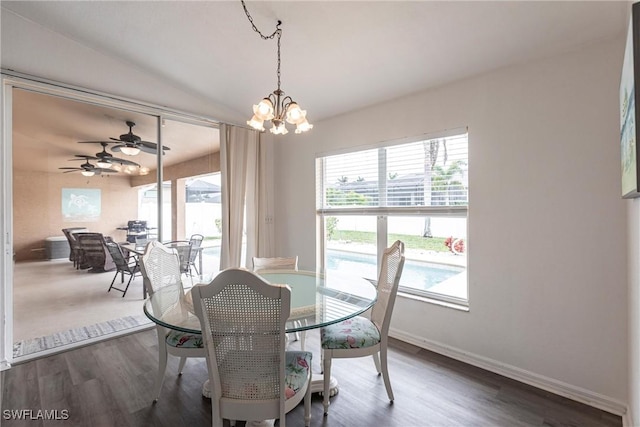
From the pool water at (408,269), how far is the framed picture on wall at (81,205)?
2.64 metres

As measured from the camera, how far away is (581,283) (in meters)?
1.96

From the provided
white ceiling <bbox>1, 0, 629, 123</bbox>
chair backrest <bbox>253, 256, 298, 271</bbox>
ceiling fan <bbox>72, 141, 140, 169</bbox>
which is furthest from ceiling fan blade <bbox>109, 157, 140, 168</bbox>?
chair backrest <bbox>253, 256, 298, 271</bbox>

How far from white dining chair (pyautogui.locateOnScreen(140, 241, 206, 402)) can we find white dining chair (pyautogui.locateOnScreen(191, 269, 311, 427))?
1.31 ft

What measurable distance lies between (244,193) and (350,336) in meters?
2.56

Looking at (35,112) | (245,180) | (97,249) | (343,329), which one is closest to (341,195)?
(245,180)

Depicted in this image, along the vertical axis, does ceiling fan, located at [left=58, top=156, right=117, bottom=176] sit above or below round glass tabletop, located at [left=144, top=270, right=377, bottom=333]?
above

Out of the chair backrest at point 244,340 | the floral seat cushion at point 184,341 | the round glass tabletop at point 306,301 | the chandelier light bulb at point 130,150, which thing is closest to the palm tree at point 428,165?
the round glass tabletop at point 306,301

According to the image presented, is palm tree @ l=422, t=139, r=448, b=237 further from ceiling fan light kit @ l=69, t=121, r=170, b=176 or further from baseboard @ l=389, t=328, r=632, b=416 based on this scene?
ceiling fan light kit @ l=69, t=121, r=170, b=176

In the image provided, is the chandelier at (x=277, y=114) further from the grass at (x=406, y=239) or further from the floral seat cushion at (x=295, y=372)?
the grass at (x=406, y=239)

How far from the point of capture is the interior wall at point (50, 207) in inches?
99.9

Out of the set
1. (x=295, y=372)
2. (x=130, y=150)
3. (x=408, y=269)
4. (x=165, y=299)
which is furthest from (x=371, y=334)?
(x=130, y=150)

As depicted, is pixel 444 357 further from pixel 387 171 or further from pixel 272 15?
pixel 272 15

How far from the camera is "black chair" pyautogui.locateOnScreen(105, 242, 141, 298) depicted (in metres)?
3.17

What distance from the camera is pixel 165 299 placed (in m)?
1.98
